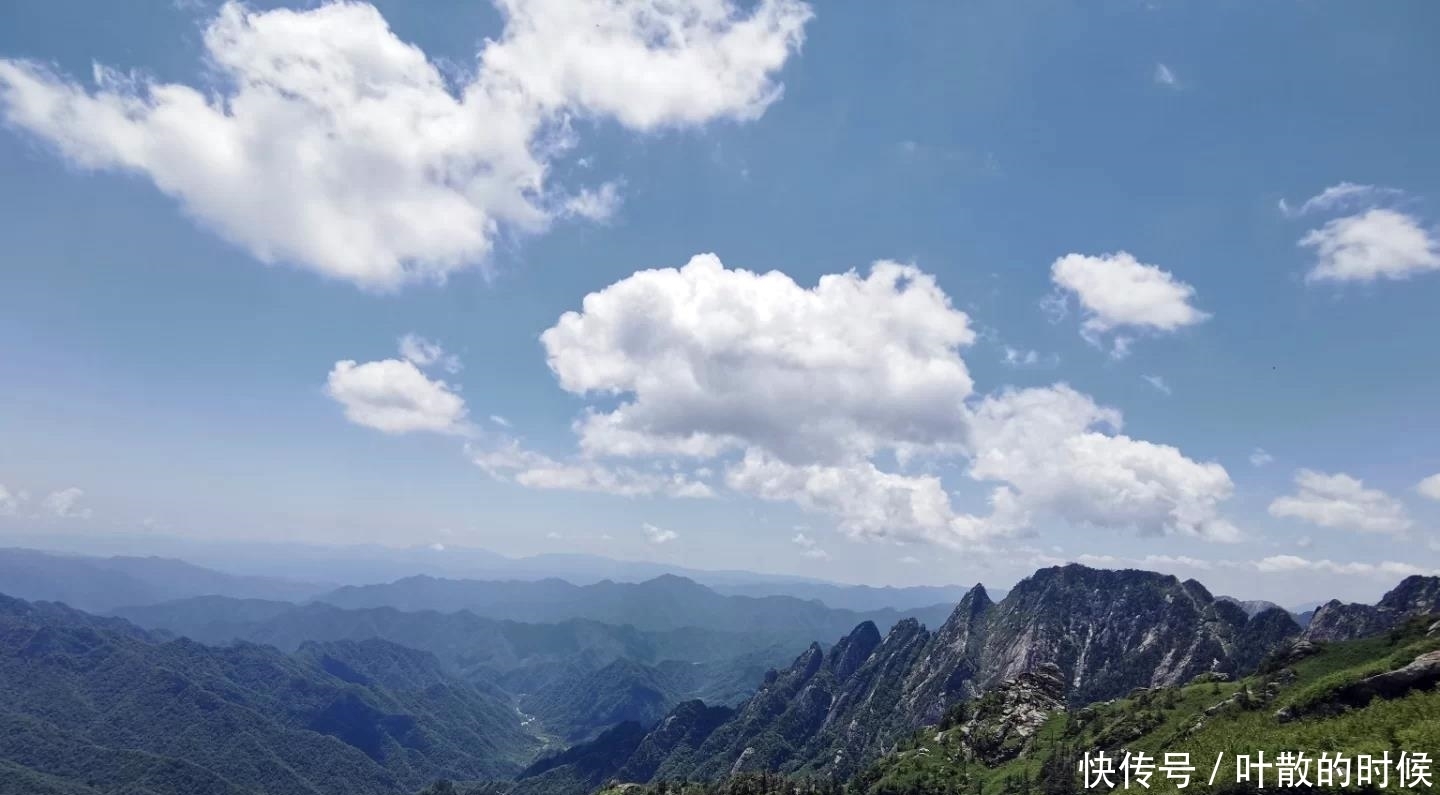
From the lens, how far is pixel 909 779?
19788 cm

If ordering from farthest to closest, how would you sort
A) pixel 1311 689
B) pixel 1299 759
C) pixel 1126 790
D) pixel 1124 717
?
pixel 1124 717, pixel 1311 689, pixel 1126 790, pixel 1299 759

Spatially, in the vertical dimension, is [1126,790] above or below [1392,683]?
below

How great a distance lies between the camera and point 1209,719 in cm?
15275

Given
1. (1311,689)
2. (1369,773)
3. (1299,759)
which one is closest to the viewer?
(1369,773)

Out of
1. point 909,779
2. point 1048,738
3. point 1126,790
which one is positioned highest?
point 1126,790

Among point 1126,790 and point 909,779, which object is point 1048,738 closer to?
point 909,779

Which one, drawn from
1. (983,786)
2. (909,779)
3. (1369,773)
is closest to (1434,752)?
(1369,773)

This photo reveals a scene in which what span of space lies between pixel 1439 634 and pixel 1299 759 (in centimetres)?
8412

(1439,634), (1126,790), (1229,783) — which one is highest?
(1439,634)

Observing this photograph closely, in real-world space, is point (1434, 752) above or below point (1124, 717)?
above

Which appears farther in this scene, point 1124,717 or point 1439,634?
point 1124,717

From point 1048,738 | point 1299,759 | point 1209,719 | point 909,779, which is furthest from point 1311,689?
point 909,779

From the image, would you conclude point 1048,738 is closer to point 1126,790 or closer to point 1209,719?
point 1209,719

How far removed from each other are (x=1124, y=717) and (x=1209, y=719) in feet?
108
